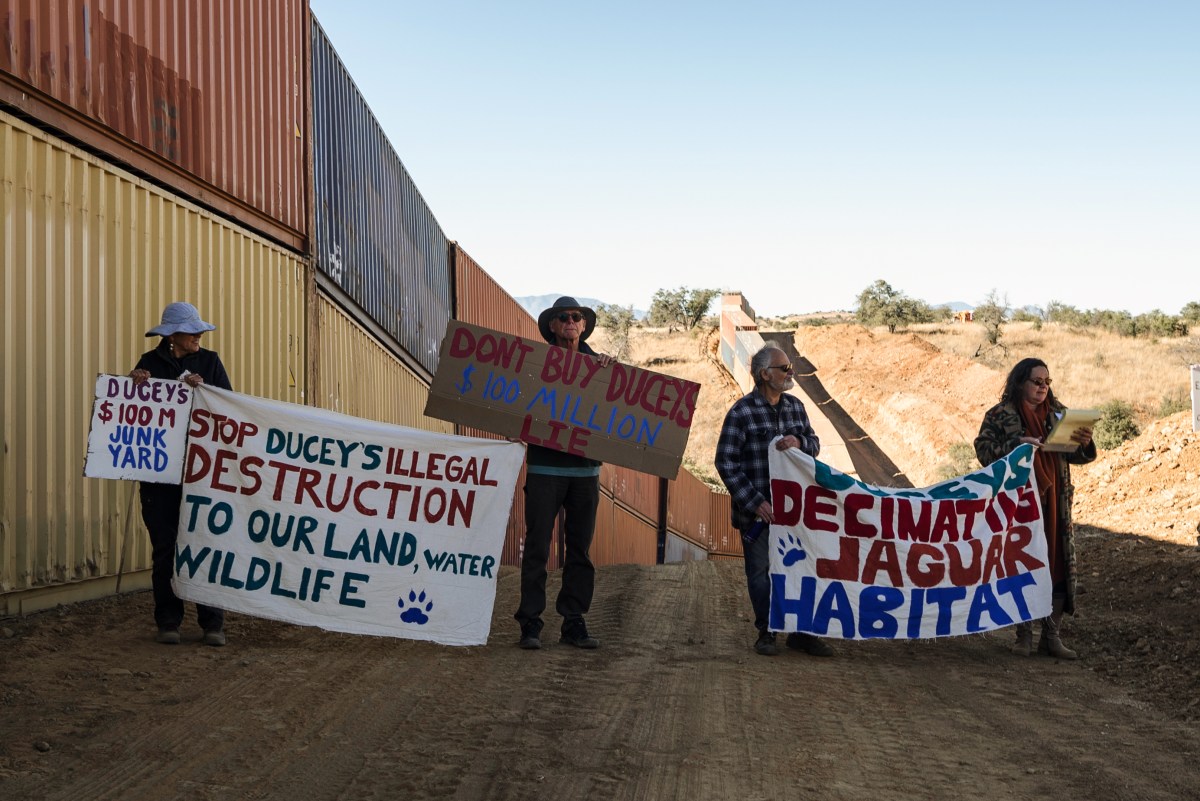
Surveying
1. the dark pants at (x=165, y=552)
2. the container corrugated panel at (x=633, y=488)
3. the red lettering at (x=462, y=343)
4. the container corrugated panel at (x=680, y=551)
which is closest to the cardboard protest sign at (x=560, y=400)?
the red lettering at (x=462, y=343)

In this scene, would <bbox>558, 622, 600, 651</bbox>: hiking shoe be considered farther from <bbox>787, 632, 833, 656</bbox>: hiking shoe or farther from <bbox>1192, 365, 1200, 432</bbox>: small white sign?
<bbox>1192, 365, 1200, 432</bbox>: small white sign

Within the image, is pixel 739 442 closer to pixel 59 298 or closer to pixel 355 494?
pixel 355 494

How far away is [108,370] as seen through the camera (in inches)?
312

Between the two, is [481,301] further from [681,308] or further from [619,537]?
[681,308]

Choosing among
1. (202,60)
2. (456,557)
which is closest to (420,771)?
(456,557)

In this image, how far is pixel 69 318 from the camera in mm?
7453

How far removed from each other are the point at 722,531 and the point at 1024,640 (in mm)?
25837

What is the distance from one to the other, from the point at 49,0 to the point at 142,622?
3819 mm

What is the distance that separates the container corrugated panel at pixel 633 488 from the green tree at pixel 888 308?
4554cm

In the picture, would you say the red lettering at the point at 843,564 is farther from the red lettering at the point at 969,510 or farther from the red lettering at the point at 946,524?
the red lettering at the point at 969,510

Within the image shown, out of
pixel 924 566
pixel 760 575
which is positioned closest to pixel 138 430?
pixel 760 575

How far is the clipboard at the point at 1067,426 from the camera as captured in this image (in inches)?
277

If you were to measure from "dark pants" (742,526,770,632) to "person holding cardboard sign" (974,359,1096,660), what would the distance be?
5.06 ft

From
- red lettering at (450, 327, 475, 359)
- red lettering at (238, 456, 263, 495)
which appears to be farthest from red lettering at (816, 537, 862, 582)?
red lettering at (238, 456, 263, 495)
